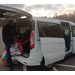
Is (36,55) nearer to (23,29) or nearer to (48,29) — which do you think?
(48,29)

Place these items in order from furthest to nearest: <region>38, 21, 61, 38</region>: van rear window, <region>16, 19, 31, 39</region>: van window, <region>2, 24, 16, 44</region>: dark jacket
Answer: <region>16, 19, 31, 39</region>: van window, <region>2, 24, 16, 44</region>: dark jacket, <region>38, 21, 61, 38</region>: van rear window

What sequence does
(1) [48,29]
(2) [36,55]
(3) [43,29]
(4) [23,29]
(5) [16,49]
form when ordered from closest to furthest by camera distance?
1. (2) [36,55]
2. (3) [43,29]
3. (1) [48,29]
4. (5) [16,49]
5. (4) [23,29]

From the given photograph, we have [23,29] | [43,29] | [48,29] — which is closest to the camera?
[43,29]

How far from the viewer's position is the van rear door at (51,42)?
9.30 ft

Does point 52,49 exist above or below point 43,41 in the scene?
below

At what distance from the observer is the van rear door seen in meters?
2.84

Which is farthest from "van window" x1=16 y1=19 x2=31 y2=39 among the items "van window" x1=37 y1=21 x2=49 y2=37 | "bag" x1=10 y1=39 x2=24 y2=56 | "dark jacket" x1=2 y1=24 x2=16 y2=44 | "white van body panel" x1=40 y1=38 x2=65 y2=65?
"white van body panel" x1=40 y1=38 x2=65 y2=65

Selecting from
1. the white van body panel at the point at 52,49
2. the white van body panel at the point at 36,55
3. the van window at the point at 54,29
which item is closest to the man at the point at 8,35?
the white van body panel at the point at 36,55

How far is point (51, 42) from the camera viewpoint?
302 cm

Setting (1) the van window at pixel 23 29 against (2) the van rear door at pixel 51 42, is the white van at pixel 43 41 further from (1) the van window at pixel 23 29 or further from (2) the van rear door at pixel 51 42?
(1) the van window at pixel 23 29

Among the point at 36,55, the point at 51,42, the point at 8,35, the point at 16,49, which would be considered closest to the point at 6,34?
the point at 8,35

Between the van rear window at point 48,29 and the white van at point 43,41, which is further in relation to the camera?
the van rear window at point 48,29

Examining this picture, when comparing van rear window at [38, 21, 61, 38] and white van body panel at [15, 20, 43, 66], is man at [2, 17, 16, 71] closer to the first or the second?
white van body panel at [15, 20, 43, 66]

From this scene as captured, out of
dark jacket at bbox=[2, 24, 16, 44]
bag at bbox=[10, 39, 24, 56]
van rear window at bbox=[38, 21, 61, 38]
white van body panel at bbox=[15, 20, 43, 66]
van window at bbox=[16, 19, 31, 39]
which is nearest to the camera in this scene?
white van body panel at bbox=[15, 20, 43, 66]
